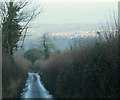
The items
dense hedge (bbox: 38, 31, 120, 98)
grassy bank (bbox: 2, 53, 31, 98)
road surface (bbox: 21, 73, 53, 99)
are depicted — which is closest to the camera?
dense hedge (bbox: 38, 31, 120, 98)

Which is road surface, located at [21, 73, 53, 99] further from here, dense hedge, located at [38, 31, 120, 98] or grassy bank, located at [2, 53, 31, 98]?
dense hedge, located at [38, 31, 120, 98]

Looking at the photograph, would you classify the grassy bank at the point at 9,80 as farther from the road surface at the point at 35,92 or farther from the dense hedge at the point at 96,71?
the dense hedge at the point at 96,71

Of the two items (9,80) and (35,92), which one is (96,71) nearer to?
(9,80)

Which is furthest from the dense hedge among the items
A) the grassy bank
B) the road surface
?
the grassy bank

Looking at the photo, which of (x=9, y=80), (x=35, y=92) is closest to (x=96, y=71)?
(x=9, y=80)

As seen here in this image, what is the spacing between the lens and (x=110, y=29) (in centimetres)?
1258

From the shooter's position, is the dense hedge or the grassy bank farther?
the grassy bank

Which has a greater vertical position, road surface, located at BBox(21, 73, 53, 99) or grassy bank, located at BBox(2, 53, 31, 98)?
grassy bank, located at BBox(2, 53, 31, 98)

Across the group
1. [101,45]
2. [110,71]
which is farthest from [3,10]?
[110,71]

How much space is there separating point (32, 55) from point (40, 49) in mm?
28788

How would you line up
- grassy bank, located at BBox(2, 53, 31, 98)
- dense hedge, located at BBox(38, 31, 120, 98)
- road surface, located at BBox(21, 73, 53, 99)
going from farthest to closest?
road surface, located at BBox(21, 73, 53, 99), grassy bank, located at BBox(2, 53, 31, 98), dense hedge, located at BBox(38, 31, 120, 98)

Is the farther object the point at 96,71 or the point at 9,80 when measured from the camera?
the point at 9,80

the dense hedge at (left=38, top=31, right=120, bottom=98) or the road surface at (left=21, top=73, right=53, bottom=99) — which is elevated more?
the dense hedge at (left=38, top=31, right=120, bottom=98)

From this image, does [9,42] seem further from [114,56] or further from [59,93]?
[114,56]
